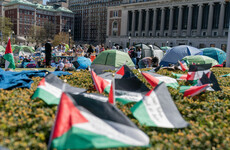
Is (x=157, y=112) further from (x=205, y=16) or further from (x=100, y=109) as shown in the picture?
(x=205, y=16)

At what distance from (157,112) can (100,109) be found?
3.98 feet

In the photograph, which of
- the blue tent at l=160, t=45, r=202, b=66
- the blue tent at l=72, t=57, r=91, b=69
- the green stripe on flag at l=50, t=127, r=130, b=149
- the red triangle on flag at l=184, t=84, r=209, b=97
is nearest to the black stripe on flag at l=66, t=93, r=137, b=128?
the green stripe on flag at l=50, t=127, r=130, b=149

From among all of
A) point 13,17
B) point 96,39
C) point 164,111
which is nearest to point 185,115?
point 164,111

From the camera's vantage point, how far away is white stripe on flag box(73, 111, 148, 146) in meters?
3.29

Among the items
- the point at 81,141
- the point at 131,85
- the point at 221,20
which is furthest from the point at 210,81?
the point at 221,20

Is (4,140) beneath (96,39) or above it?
beneath

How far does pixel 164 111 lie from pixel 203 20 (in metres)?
68.6

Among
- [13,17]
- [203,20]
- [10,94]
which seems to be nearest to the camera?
[10,94]

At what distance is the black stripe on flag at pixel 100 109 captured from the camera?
3617 mm

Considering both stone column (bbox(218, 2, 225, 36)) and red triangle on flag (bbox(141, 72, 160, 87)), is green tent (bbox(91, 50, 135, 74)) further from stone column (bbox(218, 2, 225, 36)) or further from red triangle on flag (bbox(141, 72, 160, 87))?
stone column (bbox(218, 2, 225, 36))

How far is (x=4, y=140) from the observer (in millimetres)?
3070

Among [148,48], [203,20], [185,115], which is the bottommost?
[185,115]

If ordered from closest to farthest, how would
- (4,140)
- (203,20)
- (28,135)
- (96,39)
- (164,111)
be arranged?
(4,140), (28,135), (164,111), (203,20), (96,39)

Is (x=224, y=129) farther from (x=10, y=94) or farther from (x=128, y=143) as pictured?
(x=10, y=94)
